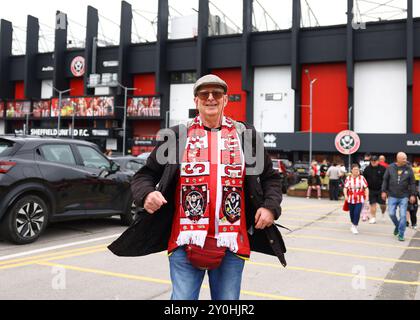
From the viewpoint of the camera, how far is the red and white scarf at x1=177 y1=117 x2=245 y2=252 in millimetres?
2518

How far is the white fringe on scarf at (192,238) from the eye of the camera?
248cm

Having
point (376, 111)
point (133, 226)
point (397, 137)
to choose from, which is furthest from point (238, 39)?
point (133, 226)

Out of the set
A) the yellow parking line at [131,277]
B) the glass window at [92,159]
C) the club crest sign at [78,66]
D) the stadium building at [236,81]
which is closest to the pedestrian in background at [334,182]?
the glass window at [92,159]

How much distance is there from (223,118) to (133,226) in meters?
0.93

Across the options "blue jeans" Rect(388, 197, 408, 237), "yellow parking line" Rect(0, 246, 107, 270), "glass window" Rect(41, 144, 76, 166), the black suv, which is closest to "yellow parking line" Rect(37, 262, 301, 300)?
"yellow parking line" Rect(0, 246, 107, 270)

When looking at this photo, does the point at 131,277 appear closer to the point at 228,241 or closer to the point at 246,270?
the point at 246,270

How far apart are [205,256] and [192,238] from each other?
0.44 ft

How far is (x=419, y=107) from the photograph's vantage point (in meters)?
36.6

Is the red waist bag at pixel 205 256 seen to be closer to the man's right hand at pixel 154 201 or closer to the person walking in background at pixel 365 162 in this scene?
the man's right hand at pixel 154 201

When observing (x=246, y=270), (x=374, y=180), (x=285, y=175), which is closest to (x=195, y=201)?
(x=246, y=270)

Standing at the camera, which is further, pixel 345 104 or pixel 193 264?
pixel 345 104
